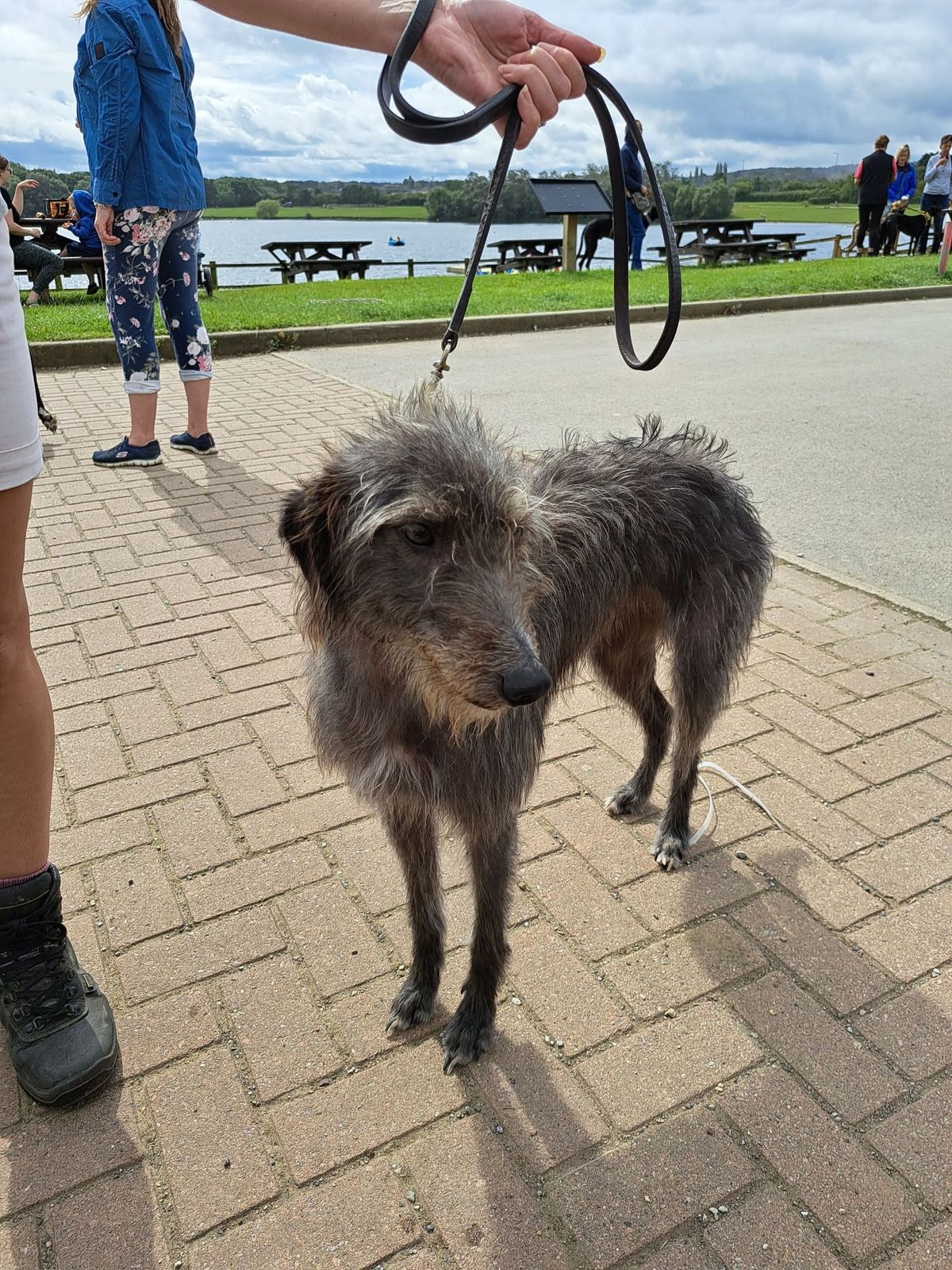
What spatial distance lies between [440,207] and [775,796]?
71.2 ft

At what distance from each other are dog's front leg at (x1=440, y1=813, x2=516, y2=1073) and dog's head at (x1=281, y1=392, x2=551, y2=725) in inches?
23.2

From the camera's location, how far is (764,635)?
15.8 ft

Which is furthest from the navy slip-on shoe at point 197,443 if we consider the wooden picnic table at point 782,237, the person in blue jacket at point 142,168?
the wooden picnic table at point 782,237

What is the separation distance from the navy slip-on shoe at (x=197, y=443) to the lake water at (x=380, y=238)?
12.9 metres

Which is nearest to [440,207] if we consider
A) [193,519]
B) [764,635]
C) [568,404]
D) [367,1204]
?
[568,404]

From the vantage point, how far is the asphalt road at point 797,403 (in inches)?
239

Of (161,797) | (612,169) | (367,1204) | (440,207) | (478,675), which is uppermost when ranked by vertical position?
(440,207)

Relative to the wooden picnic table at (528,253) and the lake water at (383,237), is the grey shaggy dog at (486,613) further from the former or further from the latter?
the wooden picnic table at (528,253)

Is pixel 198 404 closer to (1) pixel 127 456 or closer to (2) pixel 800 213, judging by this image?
(1) pixel 127 456

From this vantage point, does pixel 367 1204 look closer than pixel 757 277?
Yes

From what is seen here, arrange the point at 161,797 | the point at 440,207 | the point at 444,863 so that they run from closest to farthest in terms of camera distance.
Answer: the point at 444,863, the point at 161,797, the point at 440,207

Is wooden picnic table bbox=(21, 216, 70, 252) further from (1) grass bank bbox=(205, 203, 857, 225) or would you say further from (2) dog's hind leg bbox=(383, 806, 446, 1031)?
(2) dog's hind leg bbox=(383, 806, 446, 1031)

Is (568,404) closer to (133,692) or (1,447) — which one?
(133,692)

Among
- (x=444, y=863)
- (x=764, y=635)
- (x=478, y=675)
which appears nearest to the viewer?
(x=478, y=675)
